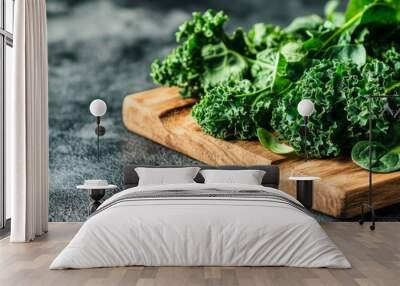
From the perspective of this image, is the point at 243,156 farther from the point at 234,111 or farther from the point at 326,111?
the point at 326,111

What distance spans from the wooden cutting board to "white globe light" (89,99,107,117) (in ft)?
1.45

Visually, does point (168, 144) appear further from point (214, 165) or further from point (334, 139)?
point (334, 139)

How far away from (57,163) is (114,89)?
1.09 meters

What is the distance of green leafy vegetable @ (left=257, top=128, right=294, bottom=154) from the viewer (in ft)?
23.5

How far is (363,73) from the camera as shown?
22.8 ft

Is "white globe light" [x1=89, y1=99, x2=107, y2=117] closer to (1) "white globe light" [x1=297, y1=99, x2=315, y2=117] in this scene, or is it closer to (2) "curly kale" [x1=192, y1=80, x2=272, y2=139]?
(2) "curly kale" [x1=192, y1=80, x2=272, y2=139]

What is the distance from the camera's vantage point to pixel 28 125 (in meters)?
6.01

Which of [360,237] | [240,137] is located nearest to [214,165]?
[240,137]

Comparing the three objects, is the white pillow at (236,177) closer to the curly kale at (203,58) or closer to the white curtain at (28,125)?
the curly kale at (203,58)

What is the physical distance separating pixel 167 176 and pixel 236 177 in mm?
727

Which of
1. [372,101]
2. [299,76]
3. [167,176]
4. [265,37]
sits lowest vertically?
[167,176]

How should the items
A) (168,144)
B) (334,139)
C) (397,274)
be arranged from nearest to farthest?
1. (397,274)
2. (334,139)
3. (168,144)

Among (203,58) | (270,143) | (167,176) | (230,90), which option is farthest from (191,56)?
(167,176)

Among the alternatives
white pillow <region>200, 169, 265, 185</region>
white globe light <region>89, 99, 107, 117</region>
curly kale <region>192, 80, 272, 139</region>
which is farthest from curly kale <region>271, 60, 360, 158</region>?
white globe light <region>89, 99, 107, 117</region>
